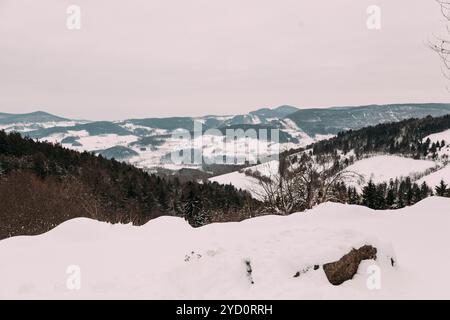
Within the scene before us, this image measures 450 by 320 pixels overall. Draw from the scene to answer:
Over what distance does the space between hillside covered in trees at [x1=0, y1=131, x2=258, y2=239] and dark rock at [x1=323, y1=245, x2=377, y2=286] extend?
1490 inches

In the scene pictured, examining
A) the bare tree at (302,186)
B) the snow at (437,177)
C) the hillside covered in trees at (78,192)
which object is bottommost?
the snow at (437,177)

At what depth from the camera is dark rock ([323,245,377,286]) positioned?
28.5 feet

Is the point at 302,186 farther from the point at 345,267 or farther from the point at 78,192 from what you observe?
the point at 78,192

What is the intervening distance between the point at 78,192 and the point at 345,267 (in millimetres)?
52503

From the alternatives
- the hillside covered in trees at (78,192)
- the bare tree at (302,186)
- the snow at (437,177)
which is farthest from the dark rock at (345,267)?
the snow at (437,177)

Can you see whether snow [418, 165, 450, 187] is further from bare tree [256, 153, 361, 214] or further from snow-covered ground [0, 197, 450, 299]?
snow-covered ground [0, 197, 450, 299]

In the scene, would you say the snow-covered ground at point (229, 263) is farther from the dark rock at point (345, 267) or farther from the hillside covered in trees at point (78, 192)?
the hillside covered in trees at point (78, 192)

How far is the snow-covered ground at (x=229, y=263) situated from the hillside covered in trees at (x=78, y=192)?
31919 mm

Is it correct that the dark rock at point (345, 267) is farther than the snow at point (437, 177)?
No

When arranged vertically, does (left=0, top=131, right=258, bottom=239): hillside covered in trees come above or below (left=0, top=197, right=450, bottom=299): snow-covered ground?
below

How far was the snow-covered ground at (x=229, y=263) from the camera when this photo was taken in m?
8.73

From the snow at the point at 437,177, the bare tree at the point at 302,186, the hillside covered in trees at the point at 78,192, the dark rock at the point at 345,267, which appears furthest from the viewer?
the snow at the point at 437,177

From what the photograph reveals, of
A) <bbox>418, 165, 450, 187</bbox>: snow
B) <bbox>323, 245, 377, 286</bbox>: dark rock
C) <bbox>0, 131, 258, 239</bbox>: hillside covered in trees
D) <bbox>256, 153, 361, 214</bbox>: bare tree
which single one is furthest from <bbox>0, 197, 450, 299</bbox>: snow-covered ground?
<bbox>418, 165, 450, 187</bbox>: snow
